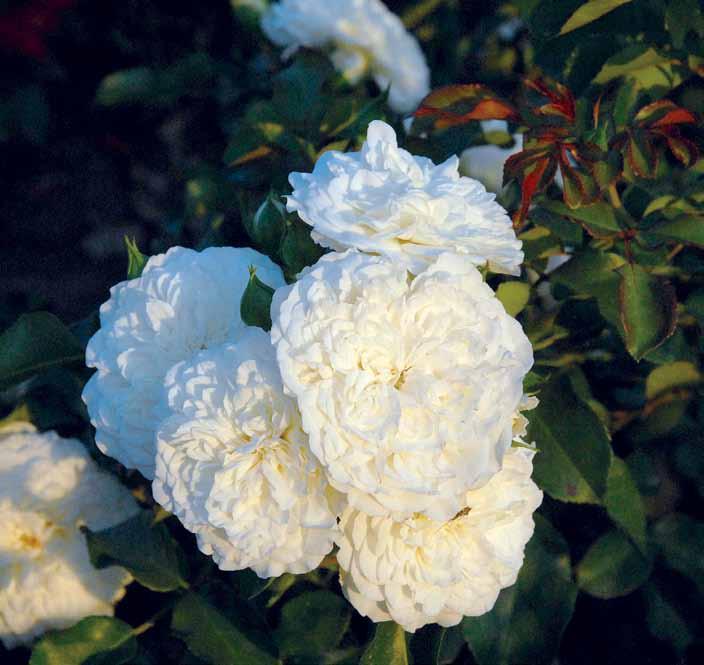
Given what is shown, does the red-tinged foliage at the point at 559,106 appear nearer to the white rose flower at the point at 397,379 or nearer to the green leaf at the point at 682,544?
the white rose flower at the point at 397,379

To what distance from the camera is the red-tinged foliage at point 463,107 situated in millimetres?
890

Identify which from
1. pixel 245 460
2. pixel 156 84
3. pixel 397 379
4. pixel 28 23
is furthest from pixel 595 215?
pixel 28 23

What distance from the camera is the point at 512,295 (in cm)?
87

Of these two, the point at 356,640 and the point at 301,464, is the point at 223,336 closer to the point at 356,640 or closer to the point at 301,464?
the point at 301,464

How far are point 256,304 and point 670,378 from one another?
0.59 metres

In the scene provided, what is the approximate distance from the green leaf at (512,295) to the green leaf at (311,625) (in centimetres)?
40

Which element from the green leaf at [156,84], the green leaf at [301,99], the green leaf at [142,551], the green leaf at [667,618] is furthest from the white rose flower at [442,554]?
the green leaf at [156,84]

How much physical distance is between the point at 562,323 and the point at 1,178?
1904mm

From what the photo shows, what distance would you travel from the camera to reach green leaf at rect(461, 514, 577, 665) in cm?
93

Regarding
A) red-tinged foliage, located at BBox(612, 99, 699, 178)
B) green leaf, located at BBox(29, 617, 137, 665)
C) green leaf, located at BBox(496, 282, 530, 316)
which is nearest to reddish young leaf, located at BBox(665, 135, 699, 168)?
red-tinged foliage, located at BBox(612, 99, 699, 178)

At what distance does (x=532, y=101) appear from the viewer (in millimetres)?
1093

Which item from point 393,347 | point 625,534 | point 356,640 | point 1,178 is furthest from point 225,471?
point 1,178

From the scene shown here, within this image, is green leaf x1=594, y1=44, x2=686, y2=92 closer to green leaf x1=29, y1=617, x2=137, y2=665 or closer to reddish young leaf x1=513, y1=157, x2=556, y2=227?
reddish young leaf x1=513, y1=157, x2=556, y2=227

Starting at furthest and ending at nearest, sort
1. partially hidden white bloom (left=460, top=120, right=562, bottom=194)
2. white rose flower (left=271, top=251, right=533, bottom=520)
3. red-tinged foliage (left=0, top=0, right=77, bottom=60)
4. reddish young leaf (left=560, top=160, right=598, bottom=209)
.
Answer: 1. red-tinged foliage (left=0, top=0, right=77, bottom=60)
2. partially hidden white bloom (left=460, top=120, right=562, bottom=194)
3. reddish young leaf (left=560, top=160, right=598, bottom=209)
4. white rose flower (left=271, top=251, right=533, bottom=520)
